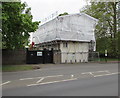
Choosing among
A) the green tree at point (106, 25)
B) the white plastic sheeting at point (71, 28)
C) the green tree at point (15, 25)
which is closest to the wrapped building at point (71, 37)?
the white plastic sheeting at point (71, 28)

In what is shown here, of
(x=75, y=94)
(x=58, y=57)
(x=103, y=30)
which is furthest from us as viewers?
(x=103, y=30)

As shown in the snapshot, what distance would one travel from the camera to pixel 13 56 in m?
19.2

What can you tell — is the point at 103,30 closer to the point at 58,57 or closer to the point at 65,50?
the point at 65,50

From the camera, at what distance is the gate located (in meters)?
20.5

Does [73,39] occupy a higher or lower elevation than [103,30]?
lower

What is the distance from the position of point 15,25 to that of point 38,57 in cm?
787

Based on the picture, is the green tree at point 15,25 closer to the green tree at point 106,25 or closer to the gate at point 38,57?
the gate at point 38,57

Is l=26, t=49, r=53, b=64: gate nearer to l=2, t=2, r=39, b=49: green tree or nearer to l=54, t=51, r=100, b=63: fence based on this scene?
l=54, t=51, r=100, b=63: fence

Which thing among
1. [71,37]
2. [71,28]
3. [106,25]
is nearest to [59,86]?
[71,37]

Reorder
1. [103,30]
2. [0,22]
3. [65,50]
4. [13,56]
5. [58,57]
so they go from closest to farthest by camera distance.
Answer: [0,22] → [13,56] → [58,57] → [65,50] → [103,30]

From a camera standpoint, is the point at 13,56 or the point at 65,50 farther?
the point at 65,50

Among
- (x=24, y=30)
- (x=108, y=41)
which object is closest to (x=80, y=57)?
(x=108, y=41)

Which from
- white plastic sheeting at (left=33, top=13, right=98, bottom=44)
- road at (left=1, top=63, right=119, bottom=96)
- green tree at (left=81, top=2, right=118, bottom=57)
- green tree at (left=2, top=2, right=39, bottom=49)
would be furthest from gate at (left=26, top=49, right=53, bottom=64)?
green tree at (left=81, top=2, right=118, bottom=57)

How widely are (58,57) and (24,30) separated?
922cm
